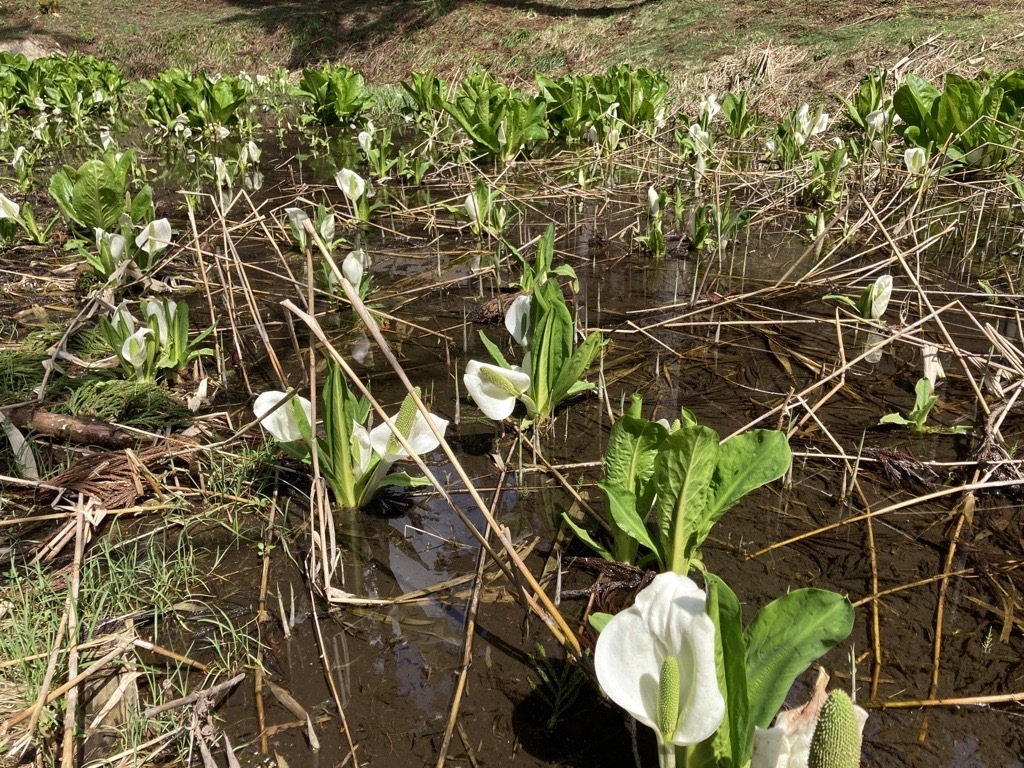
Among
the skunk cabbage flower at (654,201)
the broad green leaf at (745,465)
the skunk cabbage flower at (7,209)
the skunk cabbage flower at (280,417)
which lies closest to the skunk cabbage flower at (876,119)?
the skunk cabbage flower at (654,201)

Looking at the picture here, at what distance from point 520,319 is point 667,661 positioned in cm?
155

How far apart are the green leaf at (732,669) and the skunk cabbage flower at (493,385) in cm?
98

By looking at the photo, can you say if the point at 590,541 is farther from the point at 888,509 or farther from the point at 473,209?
the point at 473,209

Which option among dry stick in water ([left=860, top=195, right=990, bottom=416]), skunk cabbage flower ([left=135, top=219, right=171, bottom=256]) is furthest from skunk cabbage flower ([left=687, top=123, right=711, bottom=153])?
skunk cabbage flower ([left=135, top=219, right=171, bottom=256])

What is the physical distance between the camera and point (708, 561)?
5.42 ft

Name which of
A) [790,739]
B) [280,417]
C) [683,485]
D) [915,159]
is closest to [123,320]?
[280,417]

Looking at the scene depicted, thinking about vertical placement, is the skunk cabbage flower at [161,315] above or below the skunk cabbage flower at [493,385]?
above

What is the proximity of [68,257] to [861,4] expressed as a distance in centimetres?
1026

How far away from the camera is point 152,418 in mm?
2293

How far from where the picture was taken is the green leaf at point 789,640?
101 centimetres

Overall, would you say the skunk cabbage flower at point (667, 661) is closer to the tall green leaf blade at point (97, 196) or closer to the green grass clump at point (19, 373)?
the green grass clump at point (19, 373)

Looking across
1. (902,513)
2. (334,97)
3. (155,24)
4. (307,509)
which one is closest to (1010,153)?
(902,513)

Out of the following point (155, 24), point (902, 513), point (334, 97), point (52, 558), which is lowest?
point (902, 513)

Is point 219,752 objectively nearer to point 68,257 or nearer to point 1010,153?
point 68,257
